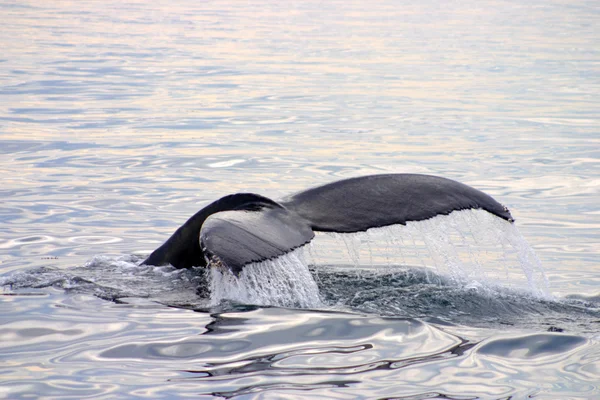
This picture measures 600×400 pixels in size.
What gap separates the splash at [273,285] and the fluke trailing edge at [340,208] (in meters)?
0.17

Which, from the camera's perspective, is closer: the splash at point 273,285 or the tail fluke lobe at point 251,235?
the tail fluke lobe at point 251,235

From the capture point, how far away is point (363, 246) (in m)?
8.34

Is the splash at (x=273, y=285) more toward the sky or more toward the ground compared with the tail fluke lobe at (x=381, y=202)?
more toward the ground

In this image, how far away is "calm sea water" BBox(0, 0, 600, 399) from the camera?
486 cm

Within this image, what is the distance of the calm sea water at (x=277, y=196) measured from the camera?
16.0 ft

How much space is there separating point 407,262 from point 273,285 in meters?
2.31

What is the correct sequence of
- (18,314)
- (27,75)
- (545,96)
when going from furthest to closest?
(27,75) < (545,96) < (18,314)

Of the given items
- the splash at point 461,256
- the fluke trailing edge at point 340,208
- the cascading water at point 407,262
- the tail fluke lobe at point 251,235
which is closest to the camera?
the tail fluke lobe at point 251,235

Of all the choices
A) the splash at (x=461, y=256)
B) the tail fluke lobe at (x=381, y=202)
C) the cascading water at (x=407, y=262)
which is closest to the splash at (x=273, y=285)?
the cascading water at (x=407, y=262)

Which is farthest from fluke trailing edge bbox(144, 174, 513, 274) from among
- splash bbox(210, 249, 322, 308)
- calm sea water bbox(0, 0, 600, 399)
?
calm sea water bbox(0, 0, 600, 399)

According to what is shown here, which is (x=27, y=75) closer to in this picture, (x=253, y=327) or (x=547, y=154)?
(x=547, y=154)

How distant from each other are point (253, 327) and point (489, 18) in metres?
45.0

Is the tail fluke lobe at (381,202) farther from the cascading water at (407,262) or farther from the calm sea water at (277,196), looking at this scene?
the calm sea water at (277,196)

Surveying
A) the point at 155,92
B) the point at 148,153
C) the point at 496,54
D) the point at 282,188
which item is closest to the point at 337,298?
the point at 282,188
